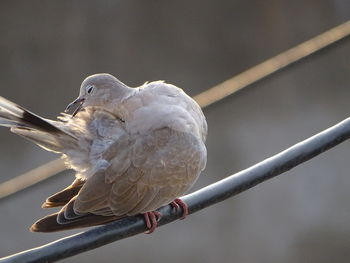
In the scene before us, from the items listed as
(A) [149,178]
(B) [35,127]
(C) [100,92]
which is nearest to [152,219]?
(A) [149,178]

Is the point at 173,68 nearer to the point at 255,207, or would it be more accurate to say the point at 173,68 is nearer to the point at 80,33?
the point at 80,33

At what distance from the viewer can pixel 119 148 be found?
2135mm

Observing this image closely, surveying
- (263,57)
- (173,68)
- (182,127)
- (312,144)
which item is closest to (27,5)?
(173,68)

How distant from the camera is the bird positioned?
2.02 m

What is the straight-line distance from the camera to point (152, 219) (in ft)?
6.56

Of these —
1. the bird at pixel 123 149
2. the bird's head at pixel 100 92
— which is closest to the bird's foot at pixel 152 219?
the bird at pixel 123 149

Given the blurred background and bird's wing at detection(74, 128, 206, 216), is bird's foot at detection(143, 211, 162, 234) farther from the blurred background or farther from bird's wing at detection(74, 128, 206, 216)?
the blurred background


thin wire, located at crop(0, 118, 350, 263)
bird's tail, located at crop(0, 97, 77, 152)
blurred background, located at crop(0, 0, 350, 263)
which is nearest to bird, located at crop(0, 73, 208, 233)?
bird's tail, located at crop(0, 97, 77, 152)

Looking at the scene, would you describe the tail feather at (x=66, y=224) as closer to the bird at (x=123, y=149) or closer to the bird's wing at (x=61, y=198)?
the bird at (x=123, y=149)

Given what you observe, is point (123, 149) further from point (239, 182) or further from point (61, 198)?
point (239, 182)

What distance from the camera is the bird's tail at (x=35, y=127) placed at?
6.66 ft

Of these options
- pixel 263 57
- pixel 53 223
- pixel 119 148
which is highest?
pixel 263 57

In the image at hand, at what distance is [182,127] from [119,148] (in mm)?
179

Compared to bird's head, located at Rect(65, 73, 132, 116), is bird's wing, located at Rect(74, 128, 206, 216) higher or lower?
lower
